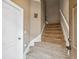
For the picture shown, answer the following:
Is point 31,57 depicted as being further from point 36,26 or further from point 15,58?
point 36,26

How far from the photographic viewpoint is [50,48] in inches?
185

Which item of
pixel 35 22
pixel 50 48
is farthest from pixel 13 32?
pixel 35 22

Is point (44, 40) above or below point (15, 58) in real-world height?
above

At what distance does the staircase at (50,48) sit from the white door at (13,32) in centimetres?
63

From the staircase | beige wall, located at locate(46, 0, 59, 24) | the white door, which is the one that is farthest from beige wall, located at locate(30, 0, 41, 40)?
beige wall, located at locate(46, 0, 59, 24)

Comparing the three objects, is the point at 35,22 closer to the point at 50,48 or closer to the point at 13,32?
the point at 50,48

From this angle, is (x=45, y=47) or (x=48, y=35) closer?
(x=45, y=47)

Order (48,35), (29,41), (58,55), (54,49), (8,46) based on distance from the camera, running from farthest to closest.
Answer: (48,35) → (29,41) → (54,49) → (58,55) → (8,46)

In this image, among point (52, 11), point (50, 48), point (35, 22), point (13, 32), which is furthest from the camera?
point (52, 11)

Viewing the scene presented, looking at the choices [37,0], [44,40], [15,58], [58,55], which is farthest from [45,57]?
[37,0]

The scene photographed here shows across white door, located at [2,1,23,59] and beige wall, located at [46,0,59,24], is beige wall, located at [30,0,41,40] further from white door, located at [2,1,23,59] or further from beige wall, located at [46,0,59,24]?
beige wall, located at [46,0,59,24]

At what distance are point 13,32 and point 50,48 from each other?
1703 millimetres

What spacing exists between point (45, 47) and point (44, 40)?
69 cm

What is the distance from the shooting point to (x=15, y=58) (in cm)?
384
